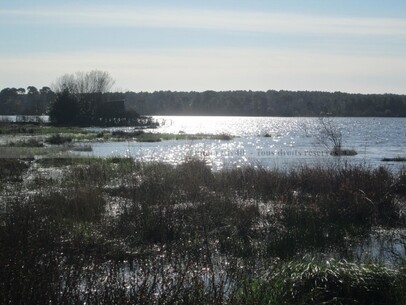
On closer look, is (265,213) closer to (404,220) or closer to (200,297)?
(404,220)

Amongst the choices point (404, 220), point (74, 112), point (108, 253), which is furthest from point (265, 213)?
point (74, 112)

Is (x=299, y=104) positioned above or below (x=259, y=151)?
above

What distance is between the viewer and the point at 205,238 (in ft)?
42.3

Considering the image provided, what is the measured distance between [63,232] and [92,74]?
103 meters

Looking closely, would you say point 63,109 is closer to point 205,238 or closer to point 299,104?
point 205,238

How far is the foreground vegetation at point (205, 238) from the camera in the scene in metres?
7.60

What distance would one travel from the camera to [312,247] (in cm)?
1288

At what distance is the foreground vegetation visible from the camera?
24.9ft

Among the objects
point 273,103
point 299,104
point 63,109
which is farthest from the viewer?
point 273,103

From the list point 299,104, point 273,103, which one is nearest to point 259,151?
point 299,104

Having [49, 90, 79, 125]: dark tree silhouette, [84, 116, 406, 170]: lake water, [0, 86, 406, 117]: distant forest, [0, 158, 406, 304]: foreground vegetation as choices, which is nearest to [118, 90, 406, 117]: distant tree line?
[0, 86, 406, 117]: distant forest

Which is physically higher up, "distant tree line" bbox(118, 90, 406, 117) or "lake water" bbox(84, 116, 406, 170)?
"distant tree line" bbox(118, 90, 406, 117)

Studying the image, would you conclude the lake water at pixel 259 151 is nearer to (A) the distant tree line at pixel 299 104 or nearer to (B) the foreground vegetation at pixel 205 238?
(B) the foreground vegetation at pixel 205 238

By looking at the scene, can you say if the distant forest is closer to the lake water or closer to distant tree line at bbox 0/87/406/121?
distant tree line at bbox 0/87/406/121
